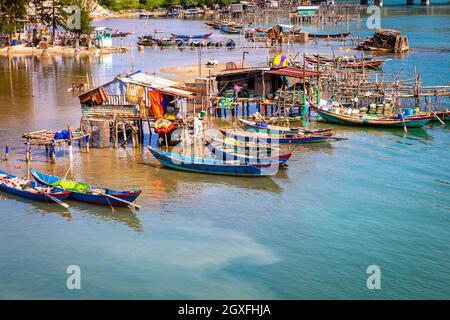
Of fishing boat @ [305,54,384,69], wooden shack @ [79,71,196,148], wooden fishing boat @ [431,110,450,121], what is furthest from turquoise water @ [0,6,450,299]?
fishing boat @ [305,54,384,69]

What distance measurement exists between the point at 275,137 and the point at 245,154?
3.32 meters

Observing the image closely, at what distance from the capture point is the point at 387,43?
6850 cm

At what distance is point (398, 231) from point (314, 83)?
782 inches

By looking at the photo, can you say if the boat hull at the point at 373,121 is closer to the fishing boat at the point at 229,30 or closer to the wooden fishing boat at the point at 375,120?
the wooden fishing boat at the point at 375,120

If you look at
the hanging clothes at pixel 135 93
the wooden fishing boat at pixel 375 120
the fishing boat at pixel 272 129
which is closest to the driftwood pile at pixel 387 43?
the wooden fishing boat at pixel 375 120

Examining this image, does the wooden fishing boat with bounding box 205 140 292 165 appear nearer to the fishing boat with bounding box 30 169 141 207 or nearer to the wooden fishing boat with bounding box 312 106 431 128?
the fishing boat with bounding box 30 169 141 207

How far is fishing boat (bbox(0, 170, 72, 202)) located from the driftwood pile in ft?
166

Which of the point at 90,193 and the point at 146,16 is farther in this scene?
the point at 146,16

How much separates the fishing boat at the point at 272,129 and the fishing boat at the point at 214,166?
504 centimetres

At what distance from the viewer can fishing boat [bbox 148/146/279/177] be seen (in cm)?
2689

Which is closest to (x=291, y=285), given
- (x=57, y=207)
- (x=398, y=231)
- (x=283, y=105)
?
(x=398, y=231)

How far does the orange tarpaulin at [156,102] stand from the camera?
30.9m
